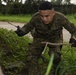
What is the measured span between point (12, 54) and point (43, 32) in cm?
262

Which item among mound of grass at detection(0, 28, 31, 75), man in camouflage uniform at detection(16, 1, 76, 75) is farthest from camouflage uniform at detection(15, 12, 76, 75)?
mound of grass at detection(0, 28, 31, 75)

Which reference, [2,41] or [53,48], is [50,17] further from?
[2,41]

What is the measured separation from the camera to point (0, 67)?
7.38 m

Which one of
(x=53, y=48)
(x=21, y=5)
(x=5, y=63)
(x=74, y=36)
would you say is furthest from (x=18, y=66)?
(x=21, y=5)

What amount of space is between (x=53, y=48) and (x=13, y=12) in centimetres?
2834

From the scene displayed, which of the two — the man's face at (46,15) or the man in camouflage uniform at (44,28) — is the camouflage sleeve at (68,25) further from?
the man's face at (46,15)

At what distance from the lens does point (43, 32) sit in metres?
6.08

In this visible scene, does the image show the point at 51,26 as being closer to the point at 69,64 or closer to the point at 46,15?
the point at 46,15

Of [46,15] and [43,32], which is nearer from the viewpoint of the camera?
[46,15]

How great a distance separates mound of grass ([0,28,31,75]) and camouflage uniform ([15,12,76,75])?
1.01m

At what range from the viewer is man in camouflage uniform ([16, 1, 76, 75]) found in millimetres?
5664

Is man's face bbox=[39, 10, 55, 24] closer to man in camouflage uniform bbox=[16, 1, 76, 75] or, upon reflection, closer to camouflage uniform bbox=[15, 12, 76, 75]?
man in camouflage uniform bbox=[16, 1, 76, 75]

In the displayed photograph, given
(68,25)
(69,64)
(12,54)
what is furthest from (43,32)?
(12,54)

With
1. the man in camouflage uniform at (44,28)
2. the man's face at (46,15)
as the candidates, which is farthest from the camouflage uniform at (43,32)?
the man's face at (46,15)
